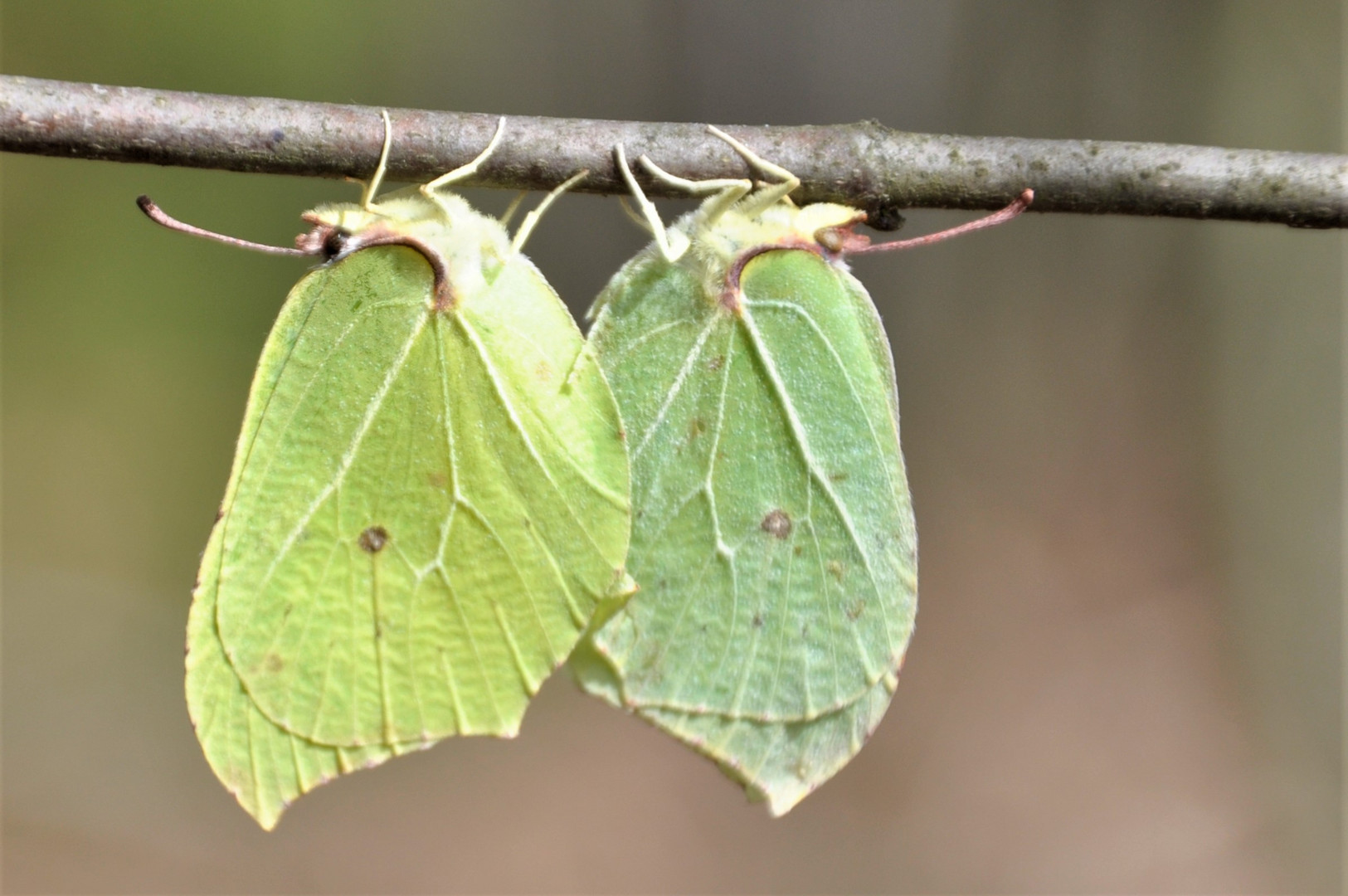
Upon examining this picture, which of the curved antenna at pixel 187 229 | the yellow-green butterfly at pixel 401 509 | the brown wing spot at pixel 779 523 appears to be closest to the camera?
the curved antenna at pixel 187 229

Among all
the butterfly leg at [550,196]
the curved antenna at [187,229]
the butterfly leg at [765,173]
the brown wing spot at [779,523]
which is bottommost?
the brown wing spot at [779,523]

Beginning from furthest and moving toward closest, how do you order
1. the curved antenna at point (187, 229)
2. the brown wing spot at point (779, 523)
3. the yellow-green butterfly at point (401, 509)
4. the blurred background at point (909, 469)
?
the blurred background at point (909, 469) → the brown wing spot at point (779, 523) → the yellow-green butterfly at point (401, 509) → the curved antenna at point (187, 229)

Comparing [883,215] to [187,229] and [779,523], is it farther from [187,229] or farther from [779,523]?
[187,229]

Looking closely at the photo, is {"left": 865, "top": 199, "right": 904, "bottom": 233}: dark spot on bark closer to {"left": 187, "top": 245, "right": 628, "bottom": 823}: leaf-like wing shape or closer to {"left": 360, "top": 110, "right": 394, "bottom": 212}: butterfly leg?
{"left": 187, "top": 245, "right": 628, "bottom": 823}: leaf-like wing shape

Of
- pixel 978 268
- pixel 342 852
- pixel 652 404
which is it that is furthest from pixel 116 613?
pixel 978 268

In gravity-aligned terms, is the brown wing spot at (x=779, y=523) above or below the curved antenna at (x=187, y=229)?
below

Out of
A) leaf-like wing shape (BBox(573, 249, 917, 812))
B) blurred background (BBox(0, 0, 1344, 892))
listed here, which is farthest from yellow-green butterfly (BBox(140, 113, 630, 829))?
blurred background (BBox(0, 0, 1344, 892))

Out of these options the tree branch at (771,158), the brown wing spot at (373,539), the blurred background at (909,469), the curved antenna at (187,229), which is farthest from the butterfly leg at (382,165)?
the blurred background at (909,469)

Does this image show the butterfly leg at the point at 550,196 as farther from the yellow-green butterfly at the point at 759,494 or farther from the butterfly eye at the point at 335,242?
the butterfly eye at the point at 335,242

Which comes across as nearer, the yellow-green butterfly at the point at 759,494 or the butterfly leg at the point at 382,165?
the butterfly leg at the point at 382,165

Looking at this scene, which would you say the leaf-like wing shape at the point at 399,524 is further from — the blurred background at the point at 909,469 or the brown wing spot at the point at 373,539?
the blurred background at the point at 909,469
